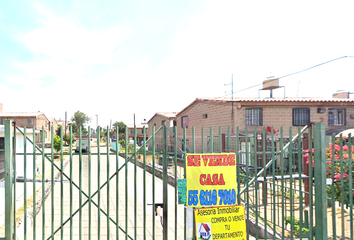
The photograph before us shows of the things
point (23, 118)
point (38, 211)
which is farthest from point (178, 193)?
point (23, 118)

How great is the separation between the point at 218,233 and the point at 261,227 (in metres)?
2.41

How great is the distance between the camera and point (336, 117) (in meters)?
17.9

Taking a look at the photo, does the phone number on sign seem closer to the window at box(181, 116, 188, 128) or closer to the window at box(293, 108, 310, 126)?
the window at box(293, 108, 310, 126)

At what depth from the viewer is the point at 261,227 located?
546cm

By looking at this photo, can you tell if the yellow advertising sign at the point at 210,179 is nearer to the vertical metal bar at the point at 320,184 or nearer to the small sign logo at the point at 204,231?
the small sign logo at the point at 204,231

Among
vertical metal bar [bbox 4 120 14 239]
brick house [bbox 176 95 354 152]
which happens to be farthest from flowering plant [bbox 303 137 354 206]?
brick house [bbox 176 95 354 152]

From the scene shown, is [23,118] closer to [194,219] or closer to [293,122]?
[293,122]

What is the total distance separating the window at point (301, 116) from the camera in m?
17.3

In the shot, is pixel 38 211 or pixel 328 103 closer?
pixel 38 211

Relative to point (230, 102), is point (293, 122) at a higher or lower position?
lower

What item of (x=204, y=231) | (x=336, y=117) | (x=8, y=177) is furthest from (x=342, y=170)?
(x=336, y=117)

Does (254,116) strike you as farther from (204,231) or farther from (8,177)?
(8,177)

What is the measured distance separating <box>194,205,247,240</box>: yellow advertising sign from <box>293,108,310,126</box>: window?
15.6m

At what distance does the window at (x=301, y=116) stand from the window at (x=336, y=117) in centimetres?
190
